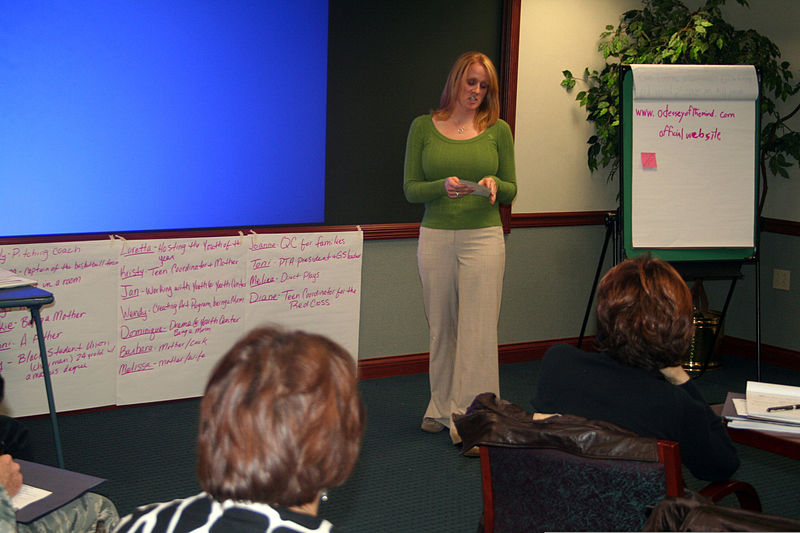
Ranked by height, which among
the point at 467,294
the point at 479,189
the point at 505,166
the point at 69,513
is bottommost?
the point at 69,513

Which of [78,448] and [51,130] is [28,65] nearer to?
[51,130]

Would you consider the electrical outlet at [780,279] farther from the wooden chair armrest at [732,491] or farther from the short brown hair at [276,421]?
the short brown hair at [276,421]

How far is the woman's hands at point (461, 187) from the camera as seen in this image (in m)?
3.15

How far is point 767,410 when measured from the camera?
6.14ft

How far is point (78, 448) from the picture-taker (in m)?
3.12

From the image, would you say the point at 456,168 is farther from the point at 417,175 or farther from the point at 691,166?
the point at 691,166

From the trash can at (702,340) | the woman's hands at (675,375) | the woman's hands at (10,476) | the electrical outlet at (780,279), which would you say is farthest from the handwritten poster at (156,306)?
the electrical outlet at (780,279)

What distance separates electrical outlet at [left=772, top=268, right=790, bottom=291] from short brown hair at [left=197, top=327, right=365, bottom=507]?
4407mm

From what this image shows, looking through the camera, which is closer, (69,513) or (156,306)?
(69,513)

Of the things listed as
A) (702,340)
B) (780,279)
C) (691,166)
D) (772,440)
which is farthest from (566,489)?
(780,279)

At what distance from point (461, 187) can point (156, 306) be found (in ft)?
4.82

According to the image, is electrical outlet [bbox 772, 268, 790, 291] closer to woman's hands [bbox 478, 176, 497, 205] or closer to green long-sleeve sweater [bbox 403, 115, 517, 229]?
green long-sleeve sweater [bbox 403, 115, 517, 229]

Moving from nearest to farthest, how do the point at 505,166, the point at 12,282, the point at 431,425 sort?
1. the point at 12,282
2. the point at 505,166
3. the point at 431,425

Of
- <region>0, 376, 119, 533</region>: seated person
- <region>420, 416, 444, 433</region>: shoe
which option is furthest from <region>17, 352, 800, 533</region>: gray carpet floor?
<region>0, 376, 119, 533</region>: seated person
